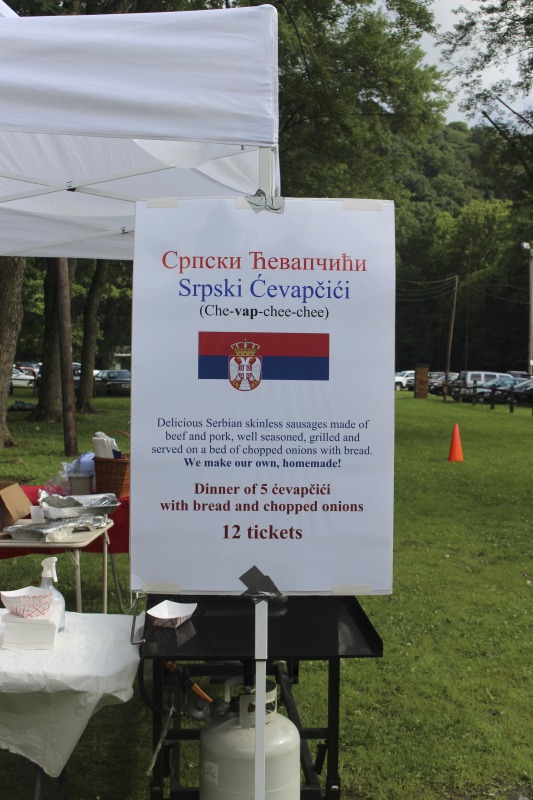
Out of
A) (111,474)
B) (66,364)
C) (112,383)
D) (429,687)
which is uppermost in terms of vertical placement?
(66,364)

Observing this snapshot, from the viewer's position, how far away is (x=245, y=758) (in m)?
2.66

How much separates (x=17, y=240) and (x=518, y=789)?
4609 millimetres

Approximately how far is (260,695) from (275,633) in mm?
312

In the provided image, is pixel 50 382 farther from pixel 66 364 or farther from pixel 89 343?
pixel 66 364

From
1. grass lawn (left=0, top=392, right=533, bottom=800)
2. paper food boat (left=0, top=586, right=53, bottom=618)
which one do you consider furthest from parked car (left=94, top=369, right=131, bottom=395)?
paper food boat (left=0, top=586, right=53, bottom=618)

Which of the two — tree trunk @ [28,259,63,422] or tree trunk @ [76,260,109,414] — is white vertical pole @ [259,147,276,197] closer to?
tree trunk @ [28,259,63,422]

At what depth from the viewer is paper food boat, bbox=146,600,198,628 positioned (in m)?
2.79

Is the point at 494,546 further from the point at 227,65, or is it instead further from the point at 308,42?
the point at 308,42

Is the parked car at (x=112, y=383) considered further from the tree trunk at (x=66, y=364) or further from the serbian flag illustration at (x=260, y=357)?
the serbian flag illustration at (x=260, y=357)

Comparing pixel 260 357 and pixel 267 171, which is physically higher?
pixel 267 171

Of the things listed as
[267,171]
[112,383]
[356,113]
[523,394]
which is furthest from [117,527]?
[112,383]

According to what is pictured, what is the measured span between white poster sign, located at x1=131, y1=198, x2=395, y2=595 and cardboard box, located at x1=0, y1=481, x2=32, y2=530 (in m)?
2.23

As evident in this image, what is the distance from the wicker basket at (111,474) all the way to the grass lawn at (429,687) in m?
1.16

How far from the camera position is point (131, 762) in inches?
147
